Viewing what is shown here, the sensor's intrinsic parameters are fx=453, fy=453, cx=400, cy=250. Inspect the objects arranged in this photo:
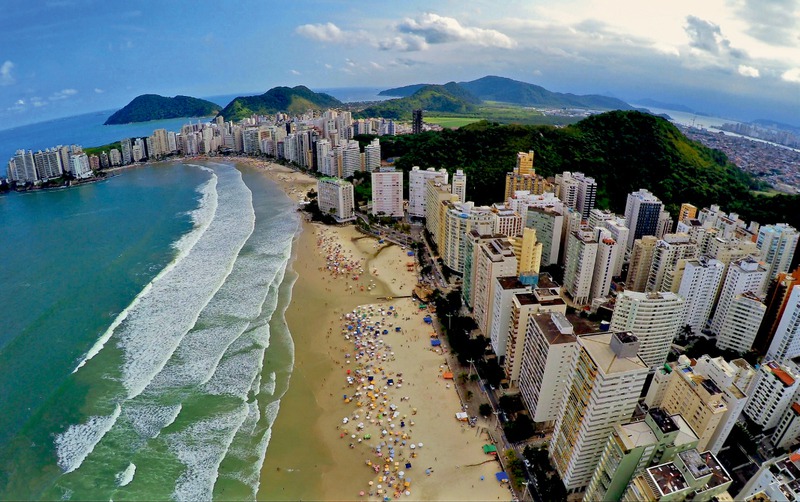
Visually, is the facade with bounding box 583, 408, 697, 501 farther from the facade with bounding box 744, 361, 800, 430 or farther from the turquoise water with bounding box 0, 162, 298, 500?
the turquoise water with bounding box 0, 162, 298, 500

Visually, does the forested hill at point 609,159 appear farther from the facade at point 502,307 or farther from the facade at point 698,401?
the facade at point 698,401

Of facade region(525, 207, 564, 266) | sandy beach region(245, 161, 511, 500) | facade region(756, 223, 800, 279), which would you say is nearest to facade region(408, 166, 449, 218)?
facade region(525, 207, 564, 266)

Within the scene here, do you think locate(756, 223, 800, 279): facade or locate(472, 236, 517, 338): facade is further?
locate(756, 223, 800, 279): facade

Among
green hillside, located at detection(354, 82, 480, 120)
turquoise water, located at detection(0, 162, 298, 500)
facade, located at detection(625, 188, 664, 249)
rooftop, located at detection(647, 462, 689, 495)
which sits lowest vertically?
turquoise water, located at detection(0, 162, 298, 500)

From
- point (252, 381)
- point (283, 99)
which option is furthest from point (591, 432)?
point (283, 99)

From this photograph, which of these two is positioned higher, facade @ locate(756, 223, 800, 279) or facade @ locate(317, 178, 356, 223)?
facade @ locate(756, 223, 800, 279)

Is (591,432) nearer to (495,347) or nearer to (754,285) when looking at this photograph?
(495,347)
